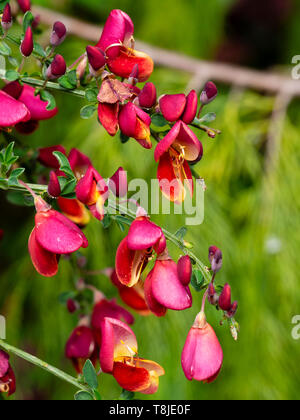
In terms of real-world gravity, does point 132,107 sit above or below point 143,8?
below

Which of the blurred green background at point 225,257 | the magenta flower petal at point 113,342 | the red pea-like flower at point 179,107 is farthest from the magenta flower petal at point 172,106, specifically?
the blurred green background at point 225,257

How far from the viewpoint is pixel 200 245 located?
24.2 inches

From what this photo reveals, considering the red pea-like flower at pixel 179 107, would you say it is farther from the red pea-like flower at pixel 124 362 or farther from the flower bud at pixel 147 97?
the red pea-like flower at pixel 124 362

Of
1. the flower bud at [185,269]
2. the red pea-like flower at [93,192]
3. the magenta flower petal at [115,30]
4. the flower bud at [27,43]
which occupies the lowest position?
the flower bud at [185,269]

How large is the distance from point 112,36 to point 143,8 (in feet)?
2.25

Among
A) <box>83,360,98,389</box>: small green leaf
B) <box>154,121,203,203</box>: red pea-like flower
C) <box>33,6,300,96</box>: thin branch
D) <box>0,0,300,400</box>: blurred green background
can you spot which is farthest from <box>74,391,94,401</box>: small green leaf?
<box>33,6,300,96</box>: thin branch

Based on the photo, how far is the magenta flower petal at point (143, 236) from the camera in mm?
265

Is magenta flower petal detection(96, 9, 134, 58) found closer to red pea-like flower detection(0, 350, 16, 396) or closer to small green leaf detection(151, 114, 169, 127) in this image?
small green leaf detection(151, 114, 169, 127)

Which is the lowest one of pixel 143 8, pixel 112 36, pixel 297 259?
pixel 112 36

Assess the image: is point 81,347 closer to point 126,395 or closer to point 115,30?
point 126,395

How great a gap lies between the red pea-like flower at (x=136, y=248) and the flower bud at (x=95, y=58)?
75 mm

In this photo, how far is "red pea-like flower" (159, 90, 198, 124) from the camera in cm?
27
